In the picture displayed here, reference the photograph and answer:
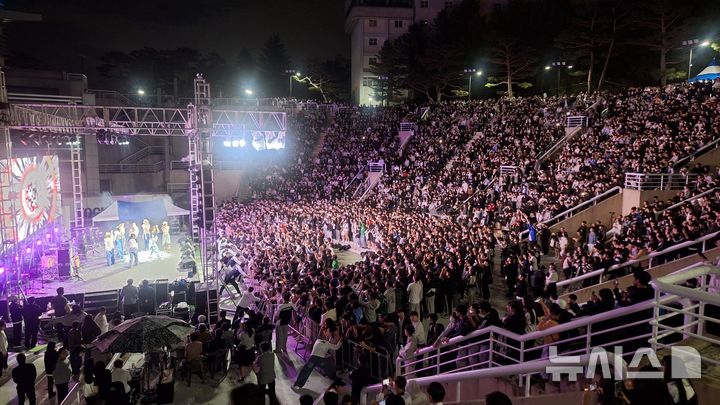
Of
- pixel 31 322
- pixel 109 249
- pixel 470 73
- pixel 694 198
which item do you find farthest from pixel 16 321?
pixel 470 73

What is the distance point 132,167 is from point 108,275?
58.4 feet

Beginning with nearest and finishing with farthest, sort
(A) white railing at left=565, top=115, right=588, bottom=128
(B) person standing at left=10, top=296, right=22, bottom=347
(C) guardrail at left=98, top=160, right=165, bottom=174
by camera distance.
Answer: (B) person standing at left=10, top=296, right=22, bottom=347 → (A) white railing at left=565, top=115, right=588, bottom=128 → (C) guardrail at left=98, top=160, right=165, bottom=174

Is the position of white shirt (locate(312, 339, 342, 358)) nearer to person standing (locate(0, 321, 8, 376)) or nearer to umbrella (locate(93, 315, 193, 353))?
umbrella (locate(93, 315, 193, 353))

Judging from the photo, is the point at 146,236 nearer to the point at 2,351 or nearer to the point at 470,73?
the point at 2,351

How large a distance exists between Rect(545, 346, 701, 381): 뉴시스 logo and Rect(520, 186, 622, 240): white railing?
1080 centimetres

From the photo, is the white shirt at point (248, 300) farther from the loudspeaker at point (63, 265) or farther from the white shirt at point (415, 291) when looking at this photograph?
the loudspeaker at point (63, 265)

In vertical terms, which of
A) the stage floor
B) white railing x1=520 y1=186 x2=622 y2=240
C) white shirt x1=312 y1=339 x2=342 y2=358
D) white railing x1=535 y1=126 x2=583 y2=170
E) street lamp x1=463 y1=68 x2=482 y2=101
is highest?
street lamp x1=463 y1=68 x2=482 y2=101

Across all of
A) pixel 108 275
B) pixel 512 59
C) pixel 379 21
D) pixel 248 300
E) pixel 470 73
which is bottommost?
pixel 108 275

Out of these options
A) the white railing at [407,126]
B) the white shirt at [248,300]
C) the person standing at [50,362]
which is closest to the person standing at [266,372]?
the person standing at [50,362]

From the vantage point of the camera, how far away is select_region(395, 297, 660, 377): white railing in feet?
16.5

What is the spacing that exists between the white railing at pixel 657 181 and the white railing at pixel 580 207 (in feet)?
1.62

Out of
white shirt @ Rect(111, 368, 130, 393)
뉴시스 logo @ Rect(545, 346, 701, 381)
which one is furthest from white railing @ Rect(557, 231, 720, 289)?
white shirt @ Rect(111, 368, 130, 393)

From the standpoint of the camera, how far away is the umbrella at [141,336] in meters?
7.70

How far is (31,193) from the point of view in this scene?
1597 centimetres
